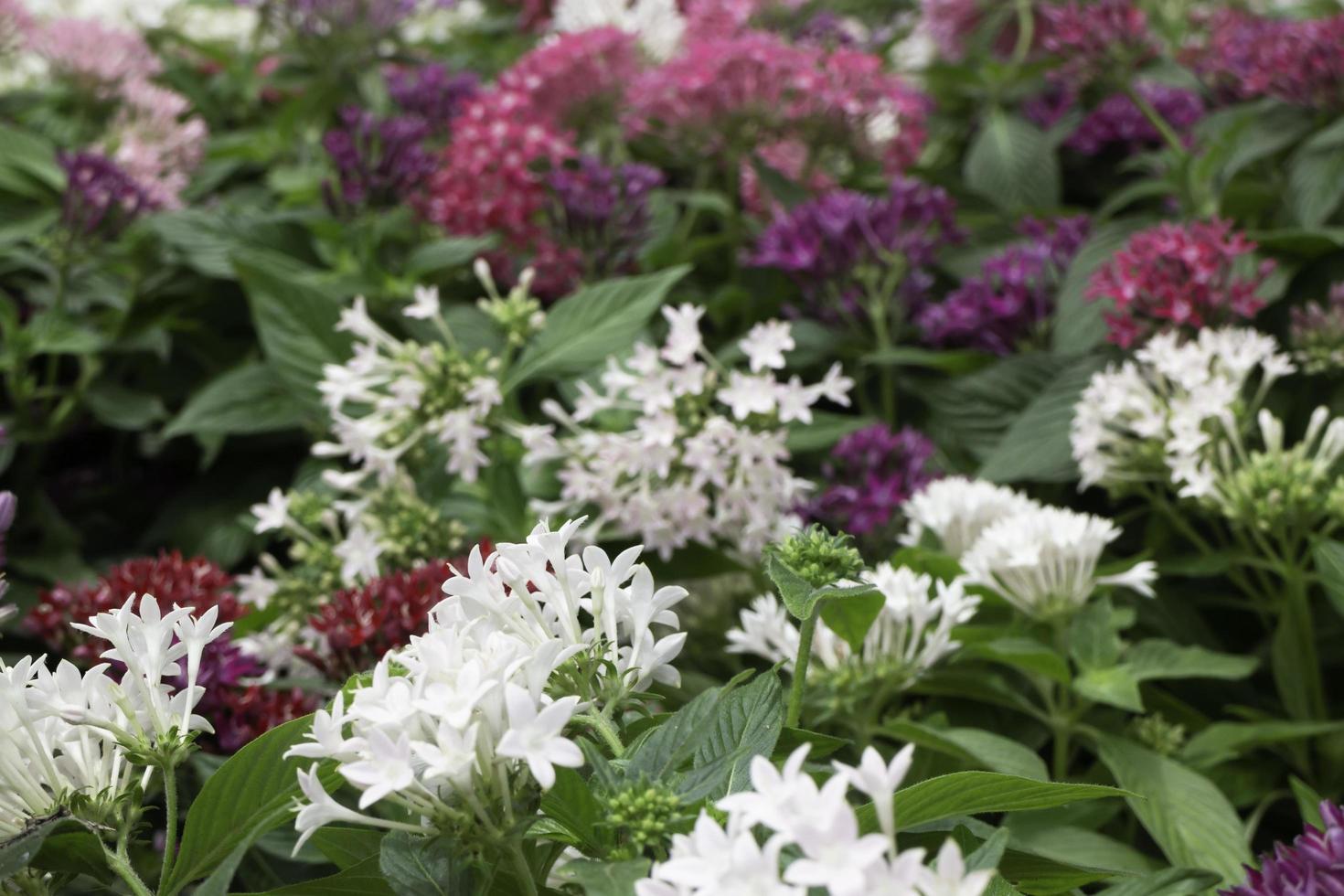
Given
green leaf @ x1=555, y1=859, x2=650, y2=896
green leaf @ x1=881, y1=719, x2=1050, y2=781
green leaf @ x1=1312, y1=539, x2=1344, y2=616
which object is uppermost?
green leaf @ x1=555, y1=859, x2=650, y2=896

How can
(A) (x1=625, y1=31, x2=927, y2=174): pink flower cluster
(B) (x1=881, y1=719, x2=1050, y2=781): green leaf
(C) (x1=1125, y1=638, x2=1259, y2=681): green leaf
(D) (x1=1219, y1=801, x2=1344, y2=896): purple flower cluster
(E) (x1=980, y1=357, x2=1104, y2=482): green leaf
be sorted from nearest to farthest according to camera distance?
(D) (x1=1219, y1=801, x2=1344, y2=896): purple flower cluster < (B) (x1=881, y1=719, x2=1050, y2=781): green leaf < (C) (x1=1125, y1=638, x2=1259, y2=681): green leaf < (E) (x1=980, y1=357, x2=1104, y2=482): green leaf < (A) (x1=625, y1=31, x2=927, y2=174): pink flower cluster

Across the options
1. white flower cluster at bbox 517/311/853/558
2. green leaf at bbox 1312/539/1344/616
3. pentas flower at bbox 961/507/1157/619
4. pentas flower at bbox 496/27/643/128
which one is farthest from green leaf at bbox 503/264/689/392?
green leaf at bbox 1312/539/1344/616

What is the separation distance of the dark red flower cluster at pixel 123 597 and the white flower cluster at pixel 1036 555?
674 millimetres

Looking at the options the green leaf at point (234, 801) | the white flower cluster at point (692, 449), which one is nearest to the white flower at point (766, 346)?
the white flower cluster at point (692, 449)

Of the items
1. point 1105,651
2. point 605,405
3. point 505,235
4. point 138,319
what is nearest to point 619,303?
point 605,405

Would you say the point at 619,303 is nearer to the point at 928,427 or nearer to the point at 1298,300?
the point at 928,427

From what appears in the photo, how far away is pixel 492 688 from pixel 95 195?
4.17 feet

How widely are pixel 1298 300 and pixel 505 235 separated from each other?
39.7 inches

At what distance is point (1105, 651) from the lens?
42.4 inches

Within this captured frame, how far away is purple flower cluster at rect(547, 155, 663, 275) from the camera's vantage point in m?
1.55

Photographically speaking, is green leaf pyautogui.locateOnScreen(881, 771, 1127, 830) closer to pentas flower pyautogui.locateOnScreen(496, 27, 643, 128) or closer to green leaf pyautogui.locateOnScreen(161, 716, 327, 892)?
green leaf pyautogui.locateOnScreen(161, 716, 327, 892)

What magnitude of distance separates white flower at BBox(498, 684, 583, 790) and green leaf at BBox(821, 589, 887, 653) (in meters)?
0.37

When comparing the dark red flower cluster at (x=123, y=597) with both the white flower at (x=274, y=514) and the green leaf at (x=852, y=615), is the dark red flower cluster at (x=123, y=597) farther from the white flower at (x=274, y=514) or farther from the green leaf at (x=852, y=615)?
the green leaf at (x=852, y=615)

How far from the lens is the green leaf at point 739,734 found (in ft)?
1.98
